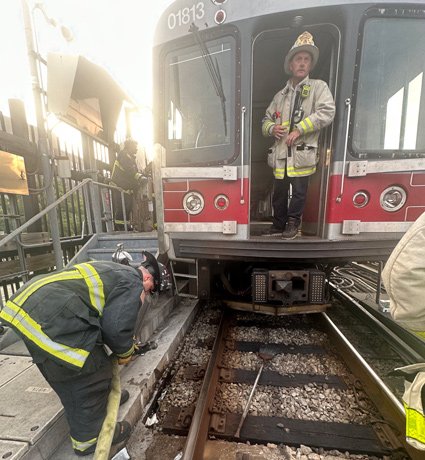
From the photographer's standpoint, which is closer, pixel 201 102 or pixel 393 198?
pixel 393 198

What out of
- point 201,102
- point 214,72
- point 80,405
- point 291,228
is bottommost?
point 80,405

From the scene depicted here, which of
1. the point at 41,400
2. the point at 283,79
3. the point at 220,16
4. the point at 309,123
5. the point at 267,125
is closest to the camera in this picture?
the point at 41,400

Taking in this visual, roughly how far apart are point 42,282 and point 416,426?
6.78 feet

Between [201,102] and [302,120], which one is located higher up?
[201,102]

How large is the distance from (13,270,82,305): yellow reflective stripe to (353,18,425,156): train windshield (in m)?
2.89

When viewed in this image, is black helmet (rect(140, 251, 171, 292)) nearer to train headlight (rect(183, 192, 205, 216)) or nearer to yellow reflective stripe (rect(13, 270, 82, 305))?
yellow reflective stripe (rect(13, 270, 82, 305))

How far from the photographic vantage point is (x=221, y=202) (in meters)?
2.80

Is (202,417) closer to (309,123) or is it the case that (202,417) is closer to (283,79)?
(309,123)

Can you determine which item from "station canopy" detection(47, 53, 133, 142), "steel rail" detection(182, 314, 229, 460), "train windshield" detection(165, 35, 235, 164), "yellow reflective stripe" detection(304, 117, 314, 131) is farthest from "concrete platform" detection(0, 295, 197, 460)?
"station canopy" detection(47, 53, 133, 142)

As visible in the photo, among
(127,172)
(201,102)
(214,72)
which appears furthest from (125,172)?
(214,72)

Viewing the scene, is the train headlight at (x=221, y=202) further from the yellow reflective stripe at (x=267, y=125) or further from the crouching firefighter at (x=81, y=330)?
the crouching firefighter at (x=81, y=330)

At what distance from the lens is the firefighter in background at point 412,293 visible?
94 centimetres

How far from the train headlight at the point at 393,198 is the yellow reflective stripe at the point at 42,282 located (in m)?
2.93

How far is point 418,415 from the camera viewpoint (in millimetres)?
1057
